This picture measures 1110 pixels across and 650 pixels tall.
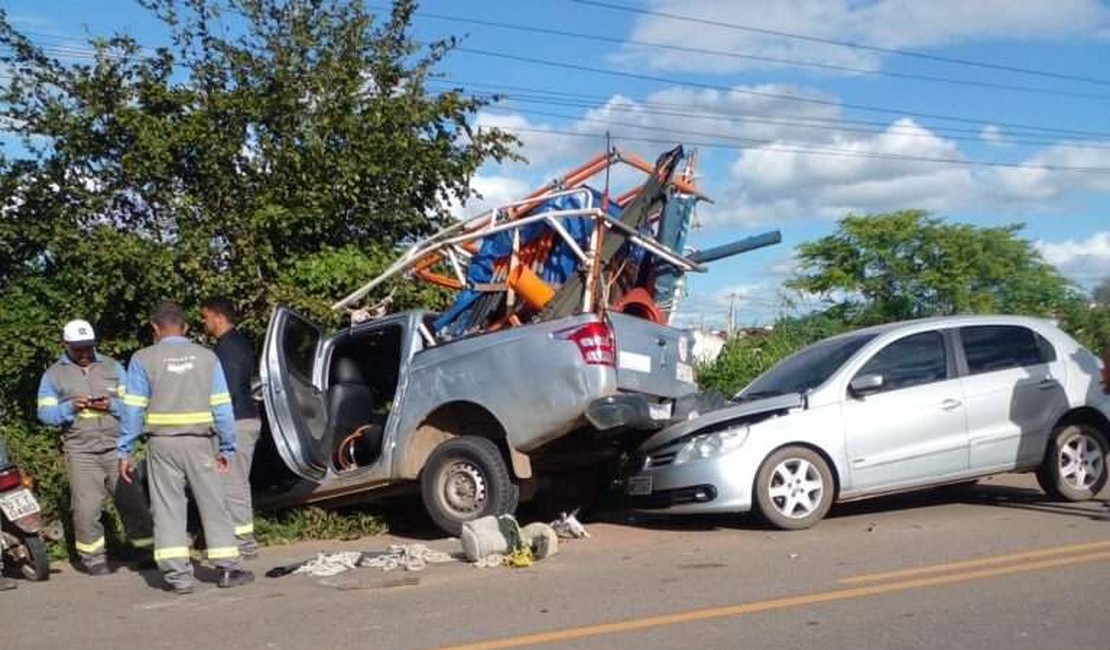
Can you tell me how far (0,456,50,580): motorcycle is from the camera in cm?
865

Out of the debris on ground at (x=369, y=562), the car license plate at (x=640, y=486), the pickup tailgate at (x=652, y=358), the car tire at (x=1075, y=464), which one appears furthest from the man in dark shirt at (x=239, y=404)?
the car tire at (x=1075, y=464)

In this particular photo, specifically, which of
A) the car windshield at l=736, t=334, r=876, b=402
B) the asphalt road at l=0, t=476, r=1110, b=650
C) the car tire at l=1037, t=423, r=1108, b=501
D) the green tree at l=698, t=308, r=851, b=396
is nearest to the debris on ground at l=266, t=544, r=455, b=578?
the asphalt road at l=0, t=476, r=1110, b=650

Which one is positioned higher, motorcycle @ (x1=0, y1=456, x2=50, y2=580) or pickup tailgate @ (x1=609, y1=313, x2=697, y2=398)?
pickup tailgate @ (x1=609, y1=313, x2=697, y2=398)

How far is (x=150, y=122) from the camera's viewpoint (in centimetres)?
1202

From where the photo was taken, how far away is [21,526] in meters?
8.71

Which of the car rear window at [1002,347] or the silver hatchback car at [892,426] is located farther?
the car rear window at [1002,347]

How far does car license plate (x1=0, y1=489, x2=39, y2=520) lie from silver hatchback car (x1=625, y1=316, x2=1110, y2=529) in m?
4.24

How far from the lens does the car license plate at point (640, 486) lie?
392 inches

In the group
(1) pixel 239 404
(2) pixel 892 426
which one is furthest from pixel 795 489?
(1) pixel 239 404

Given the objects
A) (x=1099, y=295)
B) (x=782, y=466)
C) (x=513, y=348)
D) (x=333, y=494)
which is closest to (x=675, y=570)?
(x=782, y=466)

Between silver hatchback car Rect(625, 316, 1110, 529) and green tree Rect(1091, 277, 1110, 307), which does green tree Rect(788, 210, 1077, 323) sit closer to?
green tree Rect(1091, 277, 1110, 307)

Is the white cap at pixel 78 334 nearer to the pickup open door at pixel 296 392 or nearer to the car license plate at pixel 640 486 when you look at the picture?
the pickup open door at pixel 296 392

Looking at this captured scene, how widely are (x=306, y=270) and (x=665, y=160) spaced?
352 cm

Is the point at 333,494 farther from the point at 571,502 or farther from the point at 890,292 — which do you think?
the point at 890,292
